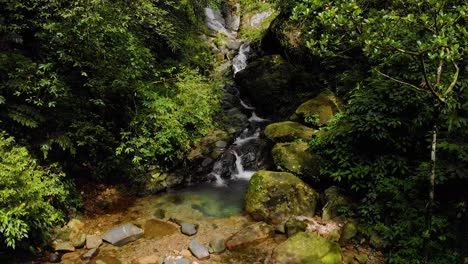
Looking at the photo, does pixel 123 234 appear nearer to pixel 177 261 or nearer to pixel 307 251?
pixel 177 261

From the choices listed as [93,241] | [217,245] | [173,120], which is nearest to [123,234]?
[93,241]

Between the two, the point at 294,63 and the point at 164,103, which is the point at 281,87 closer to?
the point at 294,63

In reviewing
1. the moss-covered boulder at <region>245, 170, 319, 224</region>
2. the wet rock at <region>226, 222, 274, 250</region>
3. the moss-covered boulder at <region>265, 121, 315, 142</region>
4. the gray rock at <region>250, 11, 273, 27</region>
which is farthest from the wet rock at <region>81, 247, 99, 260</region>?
the gray rock at <region>250, 11, 273, 27</region>

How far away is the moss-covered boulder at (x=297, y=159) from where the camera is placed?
8797 millimetres

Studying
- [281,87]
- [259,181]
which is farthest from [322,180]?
[281,87]

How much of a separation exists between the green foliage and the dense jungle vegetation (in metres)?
0.03

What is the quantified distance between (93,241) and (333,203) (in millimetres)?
5541

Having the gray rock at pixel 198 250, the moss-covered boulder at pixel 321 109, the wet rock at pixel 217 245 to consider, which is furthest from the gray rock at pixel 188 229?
the moss-covered boulder at pixel 321 109

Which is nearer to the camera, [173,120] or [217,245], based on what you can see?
[217,245]

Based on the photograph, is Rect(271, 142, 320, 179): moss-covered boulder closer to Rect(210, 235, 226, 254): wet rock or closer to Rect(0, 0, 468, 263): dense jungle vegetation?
Rect(0, 0, 468, 263): dense jungle vegetation

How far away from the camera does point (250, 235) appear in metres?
7.18

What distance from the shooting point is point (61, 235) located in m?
7.11

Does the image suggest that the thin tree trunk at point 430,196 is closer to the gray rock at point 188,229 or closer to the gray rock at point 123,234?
the gray rock at point 188,229

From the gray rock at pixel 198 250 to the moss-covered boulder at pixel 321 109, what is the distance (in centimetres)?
590
